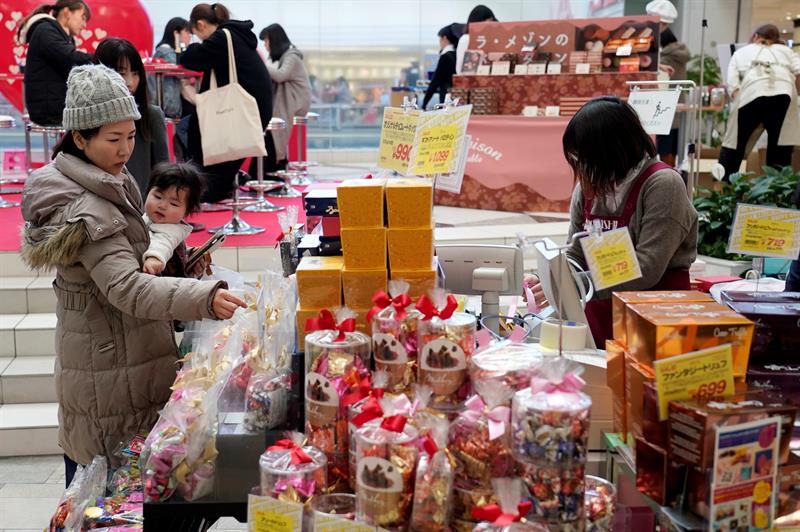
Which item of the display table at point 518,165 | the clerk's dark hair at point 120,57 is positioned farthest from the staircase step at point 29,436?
the display table at point 518,165

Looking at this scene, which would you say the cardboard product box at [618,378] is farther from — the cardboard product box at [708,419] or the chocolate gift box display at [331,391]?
the chocolate gift box display at [331,391]

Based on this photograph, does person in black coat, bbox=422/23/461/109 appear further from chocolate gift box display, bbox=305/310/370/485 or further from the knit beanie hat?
chocolate gift box display, bbox=305/310/370/485

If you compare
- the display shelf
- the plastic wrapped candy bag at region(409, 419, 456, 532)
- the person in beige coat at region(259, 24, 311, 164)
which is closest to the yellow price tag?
the display shelf

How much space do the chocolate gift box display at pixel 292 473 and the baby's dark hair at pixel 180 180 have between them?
1.30 metres

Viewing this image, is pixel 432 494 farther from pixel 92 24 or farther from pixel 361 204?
pixel 92 24

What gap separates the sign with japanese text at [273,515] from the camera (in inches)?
62.4

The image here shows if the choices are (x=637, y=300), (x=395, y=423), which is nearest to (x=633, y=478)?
(x=637, y=300)

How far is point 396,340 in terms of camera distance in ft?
5.96

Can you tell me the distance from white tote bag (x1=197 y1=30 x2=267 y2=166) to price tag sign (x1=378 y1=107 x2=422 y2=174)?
291cm

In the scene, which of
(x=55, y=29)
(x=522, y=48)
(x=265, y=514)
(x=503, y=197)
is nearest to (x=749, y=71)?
(x=522, y=48)

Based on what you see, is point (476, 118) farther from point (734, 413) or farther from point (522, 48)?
point (734, 413)

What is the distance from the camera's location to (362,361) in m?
1.83

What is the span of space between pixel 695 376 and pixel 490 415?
0.37 m

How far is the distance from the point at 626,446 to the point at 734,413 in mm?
345
